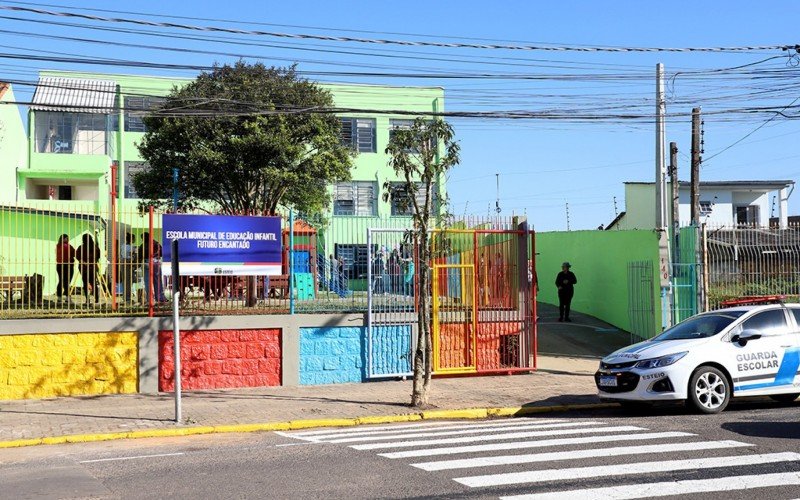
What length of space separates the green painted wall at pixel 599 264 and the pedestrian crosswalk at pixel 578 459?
9726 millimetres

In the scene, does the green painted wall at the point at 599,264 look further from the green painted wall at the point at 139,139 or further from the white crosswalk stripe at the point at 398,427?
the white crosswalk stripe at the point at 398,427

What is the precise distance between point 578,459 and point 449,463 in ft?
4.35

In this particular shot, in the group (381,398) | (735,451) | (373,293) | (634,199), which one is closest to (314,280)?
(373,293)

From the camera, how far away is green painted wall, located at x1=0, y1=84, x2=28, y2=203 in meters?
34.0

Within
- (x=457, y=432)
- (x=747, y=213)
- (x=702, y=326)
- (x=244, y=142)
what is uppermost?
(x=244, y=142)

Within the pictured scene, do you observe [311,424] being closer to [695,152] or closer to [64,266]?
[64,266]

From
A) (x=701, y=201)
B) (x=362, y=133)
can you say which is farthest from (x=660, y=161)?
(x=362, y=133)

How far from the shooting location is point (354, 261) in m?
16.3

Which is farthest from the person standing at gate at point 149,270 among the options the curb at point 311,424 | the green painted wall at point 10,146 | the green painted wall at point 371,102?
the green painted wall at point 371,102

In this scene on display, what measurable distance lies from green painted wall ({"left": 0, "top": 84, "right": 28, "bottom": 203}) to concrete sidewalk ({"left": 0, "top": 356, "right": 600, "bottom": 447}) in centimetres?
2177

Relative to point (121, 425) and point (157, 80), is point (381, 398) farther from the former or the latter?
point (157, 80)

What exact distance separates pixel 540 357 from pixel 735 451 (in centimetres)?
1014

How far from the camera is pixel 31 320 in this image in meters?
14.6

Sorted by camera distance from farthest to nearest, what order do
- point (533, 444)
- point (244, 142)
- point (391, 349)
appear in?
point (244, 142) → point (391, 349) → point (533, 444)
